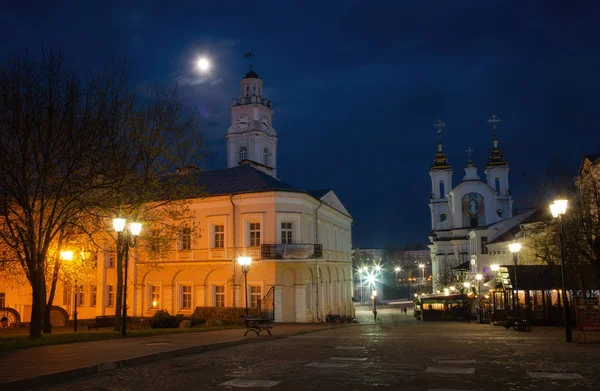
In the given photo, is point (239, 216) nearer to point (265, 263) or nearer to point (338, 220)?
point (265, 263)

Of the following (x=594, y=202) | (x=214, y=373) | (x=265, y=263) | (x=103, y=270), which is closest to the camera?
(x=214, y=373)

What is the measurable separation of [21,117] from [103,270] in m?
24.9

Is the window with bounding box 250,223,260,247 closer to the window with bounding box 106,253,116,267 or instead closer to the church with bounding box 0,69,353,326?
the church with bounding box 0,69,353,326

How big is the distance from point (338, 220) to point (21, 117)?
115ft

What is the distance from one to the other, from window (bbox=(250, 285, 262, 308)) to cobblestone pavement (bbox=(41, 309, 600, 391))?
68.9 ft

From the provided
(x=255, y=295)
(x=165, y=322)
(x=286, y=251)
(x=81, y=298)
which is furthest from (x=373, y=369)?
(x=81, y=298)

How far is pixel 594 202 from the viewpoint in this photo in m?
28.8

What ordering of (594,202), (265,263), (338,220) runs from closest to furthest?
(594,202), (265,263), (338,220)

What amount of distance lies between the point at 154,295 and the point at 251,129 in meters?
39.1

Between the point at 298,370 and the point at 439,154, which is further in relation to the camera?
the point at 439,154

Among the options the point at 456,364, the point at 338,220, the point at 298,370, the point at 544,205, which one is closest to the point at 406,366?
the point at 456,364

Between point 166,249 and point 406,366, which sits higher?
point 166,249

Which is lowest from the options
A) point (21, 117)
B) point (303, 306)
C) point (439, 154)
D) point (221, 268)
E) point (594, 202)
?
point (303, 306)

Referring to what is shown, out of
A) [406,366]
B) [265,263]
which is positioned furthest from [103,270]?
[406,366]
